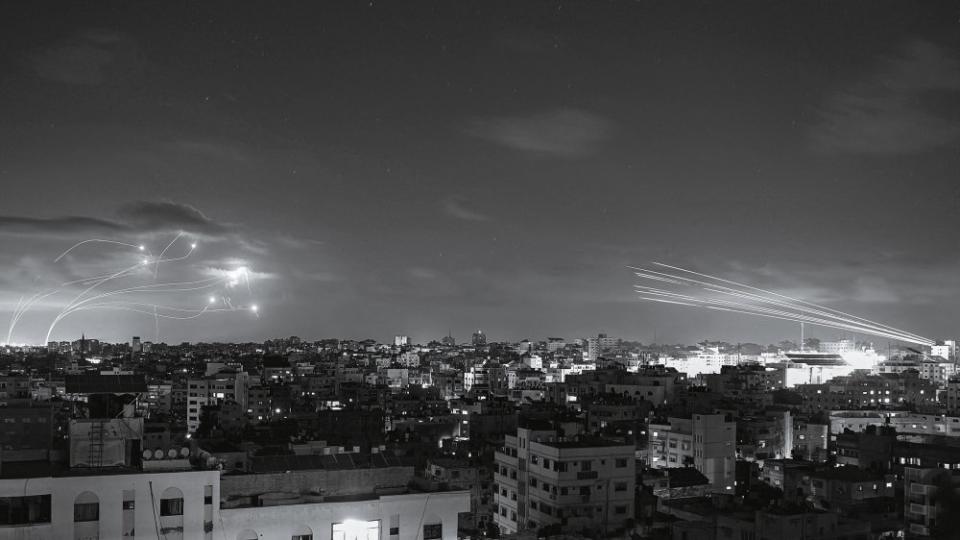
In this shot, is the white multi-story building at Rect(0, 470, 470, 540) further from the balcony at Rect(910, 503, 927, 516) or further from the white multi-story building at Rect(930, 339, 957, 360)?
the white multi-story building at Rect(930, 339, 957, 360)

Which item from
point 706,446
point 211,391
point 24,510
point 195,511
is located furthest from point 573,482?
point 211,391

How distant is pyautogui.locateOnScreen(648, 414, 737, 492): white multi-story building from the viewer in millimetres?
27875

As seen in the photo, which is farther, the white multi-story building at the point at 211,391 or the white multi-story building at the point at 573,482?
the white multi-story building at the point at 211,391

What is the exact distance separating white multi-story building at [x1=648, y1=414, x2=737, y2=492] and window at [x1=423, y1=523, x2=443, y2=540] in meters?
18.6

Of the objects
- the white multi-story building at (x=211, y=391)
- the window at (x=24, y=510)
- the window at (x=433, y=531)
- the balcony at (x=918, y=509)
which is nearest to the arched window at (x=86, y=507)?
the window at (x=24, y=510)

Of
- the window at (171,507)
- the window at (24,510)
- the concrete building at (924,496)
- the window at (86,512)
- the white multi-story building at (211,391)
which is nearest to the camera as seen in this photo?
the window at (24,510)

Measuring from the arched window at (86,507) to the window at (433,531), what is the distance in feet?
12.5

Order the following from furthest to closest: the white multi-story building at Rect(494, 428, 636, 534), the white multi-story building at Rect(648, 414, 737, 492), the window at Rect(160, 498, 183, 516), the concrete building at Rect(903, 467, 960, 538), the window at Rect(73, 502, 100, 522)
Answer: the white multi-story building at Rect(648, 414, 737, 492)
the white multi-story building at Rect(494, 428, 636, 534)
the concrete building at Rect(903, 467, 960, 538)
the window at Rect(160, 498, 183, 516)
the window at Rect(73, 502, 100, 522)

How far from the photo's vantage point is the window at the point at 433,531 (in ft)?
34.9

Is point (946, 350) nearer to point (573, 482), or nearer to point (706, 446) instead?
point (706, 446)

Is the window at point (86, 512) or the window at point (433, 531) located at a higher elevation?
the window at point (86, 512)

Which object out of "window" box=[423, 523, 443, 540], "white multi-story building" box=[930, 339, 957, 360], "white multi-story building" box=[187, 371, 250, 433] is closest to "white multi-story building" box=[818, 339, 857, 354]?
"white multi-story building" box=[930, 339, 957, 360]

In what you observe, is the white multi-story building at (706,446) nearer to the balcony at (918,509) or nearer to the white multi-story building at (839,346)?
the balcony at (918,509)

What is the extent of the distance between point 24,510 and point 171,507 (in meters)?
1.49
